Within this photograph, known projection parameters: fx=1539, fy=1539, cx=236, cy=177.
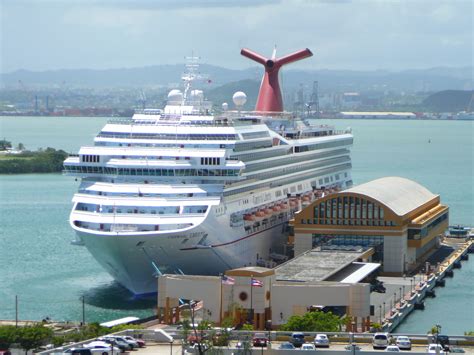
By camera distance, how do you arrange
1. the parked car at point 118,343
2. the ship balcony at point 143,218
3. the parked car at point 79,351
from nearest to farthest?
the parked car at point 79,351 → the parked car at point 118,343 → the ship balcony at point 143,218

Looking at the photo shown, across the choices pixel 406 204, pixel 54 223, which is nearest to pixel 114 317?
pixel 406 204

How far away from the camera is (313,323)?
116 feet

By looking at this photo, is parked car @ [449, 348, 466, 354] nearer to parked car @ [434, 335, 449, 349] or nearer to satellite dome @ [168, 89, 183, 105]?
parked car @ [434, 335, 449, 349]

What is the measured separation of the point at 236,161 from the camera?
1815 inches

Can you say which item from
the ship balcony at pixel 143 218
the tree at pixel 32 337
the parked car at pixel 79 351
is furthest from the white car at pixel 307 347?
the ship balcony at pixel 143 218

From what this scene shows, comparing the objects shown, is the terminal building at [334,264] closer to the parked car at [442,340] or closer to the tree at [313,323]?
the tree at [313,323]

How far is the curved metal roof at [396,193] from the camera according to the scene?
50.5m

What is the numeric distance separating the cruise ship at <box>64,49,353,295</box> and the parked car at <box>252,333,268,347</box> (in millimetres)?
12092

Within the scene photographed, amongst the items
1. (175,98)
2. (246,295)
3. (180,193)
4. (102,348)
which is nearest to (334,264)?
(180,193)

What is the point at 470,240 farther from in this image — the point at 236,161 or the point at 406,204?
the point at 236,161

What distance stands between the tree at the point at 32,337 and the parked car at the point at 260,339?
4.82m

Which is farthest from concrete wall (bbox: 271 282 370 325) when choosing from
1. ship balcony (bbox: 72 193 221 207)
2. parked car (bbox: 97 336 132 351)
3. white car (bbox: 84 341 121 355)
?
white car (bbox: 84 341 121 355)

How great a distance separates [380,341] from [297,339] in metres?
1.68

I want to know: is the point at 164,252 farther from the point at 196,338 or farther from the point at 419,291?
the point at 196,338
